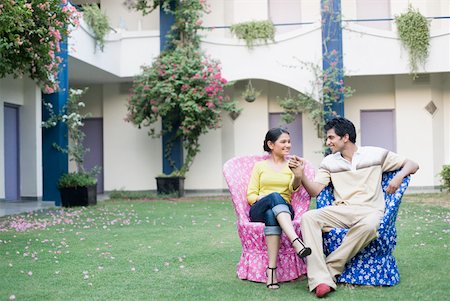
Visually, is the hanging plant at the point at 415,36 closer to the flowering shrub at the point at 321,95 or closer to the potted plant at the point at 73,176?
the flowering shrub at the point at 321,95

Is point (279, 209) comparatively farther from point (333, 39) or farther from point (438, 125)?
Answer: point (438, 125)

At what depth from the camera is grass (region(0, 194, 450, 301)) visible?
14.3 ft

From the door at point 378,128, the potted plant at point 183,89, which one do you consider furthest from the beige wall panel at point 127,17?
the door at point 378,128

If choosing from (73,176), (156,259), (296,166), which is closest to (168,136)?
(73,176)

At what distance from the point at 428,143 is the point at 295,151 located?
3387mm

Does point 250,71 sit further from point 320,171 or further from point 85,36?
point 320,171

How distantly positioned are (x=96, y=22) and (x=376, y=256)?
10.8 metres

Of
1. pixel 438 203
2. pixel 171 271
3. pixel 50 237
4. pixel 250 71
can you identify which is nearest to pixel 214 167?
pixel 250 71

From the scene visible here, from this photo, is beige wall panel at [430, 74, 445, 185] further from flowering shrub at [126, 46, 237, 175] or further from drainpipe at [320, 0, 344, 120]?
flowering shrub at [126, 46, 237, 175]

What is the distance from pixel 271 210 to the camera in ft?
15.1

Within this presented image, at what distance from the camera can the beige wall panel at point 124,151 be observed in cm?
1625

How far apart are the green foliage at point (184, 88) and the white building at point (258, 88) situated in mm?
626

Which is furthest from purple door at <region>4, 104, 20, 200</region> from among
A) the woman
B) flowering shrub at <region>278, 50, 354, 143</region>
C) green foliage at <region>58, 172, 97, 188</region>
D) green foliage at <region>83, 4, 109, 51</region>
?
the woman

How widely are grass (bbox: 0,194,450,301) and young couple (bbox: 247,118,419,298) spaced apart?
0.24 meters
